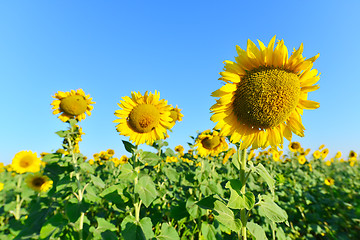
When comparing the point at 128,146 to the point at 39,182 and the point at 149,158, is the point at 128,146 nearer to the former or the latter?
the point at 149,158

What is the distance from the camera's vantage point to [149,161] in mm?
2727

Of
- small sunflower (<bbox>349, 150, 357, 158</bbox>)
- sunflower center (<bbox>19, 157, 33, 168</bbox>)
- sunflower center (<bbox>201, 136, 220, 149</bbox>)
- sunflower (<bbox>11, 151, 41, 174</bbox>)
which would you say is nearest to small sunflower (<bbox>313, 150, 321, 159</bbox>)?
small sunflower (<bbox>349, 150, 357, 158</bbox>)

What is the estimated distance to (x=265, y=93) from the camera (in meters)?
1.63

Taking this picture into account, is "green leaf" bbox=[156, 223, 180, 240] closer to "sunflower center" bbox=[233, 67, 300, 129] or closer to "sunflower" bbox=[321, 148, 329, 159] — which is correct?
"sunflower center" bbox=[233, 67, 300, 129]

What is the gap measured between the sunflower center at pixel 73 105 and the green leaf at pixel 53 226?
183 centimetres

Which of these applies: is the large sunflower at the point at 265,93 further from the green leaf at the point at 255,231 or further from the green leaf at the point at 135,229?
the green leaf at the point at 135,229

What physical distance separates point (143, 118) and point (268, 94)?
5.77 feet

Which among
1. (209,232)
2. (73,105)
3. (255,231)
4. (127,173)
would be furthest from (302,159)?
(73,105)

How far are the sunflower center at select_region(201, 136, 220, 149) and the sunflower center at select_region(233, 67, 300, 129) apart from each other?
2.64m

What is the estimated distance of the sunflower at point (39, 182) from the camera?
16.0ft

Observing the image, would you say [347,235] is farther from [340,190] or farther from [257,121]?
[257,121]

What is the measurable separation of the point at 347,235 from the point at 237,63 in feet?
16.6

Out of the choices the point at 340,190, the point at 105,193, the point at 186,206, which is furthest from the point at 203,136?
the point at 340,190

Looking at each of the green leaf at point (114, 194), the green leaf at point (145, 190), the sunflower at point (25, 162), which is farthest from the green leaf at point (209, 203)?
the sunflower at point (25, 162)
